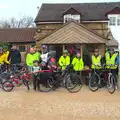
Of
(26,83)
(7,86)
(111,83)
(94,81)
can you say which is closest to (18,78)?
(26,83)

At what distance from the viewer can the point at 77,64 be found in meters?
14.0

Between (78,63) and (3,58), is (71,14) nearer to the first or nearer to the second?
(3,58)

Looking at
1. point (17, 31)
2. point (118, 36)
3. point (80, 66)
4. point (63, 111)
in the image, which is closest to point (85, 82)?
point (80, 66)

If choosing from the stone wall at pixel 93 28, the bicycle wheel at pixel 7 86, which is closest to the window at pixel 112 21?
the stone wall at pixel 93 28

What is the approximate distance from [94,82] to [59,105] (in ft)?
11.1

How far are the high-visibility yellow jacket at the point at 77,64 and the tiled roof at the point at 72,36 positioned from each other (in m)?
6.40

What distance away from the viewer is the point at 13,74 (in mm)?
13539

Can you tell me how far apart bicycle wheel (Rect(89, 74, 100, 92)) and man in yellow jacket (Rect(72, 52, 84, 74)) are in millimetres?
1008

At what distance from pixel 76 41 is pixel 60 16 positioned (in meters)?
11.0

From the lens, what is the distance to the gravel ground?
28.8 ft

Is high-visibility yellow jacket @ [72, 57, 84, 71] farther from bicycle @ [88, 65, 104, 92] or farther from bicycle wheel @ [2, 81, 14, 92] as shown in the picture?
bicycle wheel @ [2, 81, 14, 92]

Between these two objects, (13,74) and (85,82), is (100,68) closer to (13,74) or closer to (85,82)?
(85,82)

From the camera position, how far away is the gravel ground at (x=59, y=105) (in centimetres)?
878

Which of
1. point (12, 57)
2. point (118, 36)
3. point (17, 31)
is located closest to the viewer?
point (12, 57)
